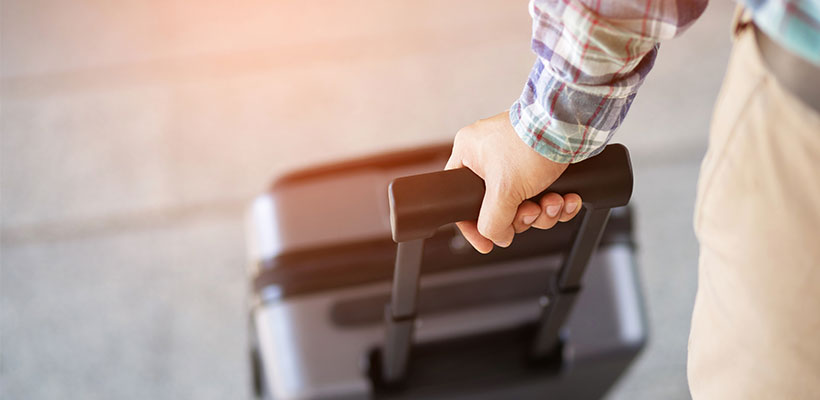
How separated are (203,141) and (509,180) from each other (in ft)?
3.56

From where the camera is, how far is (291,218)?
0.86 metres

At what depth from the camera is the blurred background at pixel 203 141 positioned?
4.08ft

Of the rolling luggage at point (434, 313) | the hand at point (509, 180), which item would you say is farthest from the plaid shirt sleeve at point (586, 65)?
the rolling luggage at point (434, 313)

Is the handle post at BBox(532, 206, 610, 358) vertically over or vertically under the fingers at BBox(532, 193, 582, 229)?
under

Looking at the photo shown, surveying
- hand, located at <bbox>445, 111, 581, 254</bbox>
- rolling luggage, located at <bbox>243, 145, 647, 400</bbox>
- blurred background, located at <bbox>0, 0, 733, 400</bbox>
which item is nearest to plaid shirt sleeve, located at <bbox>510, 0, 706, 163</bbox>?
hand, located at <bbox>445, 111, 581, 254</bbox>

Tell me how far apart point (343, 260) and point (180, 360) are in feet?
1.89

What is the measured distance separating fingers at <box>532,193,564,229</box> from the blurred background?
0.71 metres

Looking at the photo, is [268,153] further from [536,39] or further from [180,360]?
[536,39]

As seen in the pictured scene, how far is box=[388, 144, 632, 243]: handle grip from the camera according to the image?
492 mm

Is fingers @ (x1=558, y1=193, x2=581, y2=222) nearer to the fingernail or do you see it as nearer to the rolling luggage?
the fingernail

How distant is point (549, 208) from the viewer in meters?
0.53

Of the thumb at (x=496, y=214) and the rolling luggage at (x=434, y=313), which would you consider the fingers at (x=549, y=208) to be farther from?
the rolling luggage at (x=434, y=313)

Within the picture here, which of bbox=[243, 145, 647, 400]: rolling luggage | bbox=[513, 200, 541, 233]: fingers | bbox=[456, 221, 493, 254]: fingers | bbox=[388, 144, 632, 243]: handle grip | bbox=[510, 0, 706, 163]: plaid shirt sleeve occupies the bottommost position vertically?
bbox=[243, 145, 647, 400]: rolling luggage

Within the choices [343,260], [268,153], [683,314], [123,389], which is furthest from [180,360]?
[683,314]
